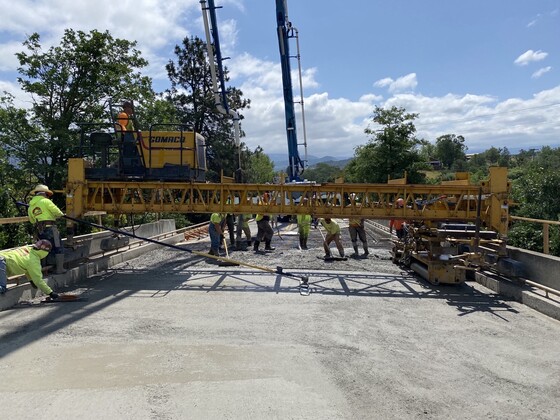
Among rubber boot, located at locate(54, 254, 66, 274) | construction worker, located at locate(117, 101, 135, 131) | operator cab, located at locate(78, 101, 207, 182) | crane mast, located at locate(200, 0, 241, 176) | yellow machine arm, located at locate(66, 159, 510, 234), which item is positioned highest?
crane mast, located at locate(200, 0, 241, 176)

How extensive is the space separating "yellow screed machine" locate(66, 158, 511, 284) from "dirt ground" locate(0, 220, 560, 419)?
105 centimetres

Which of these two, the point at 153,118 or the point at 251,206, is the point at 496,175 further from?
the point at 153,118

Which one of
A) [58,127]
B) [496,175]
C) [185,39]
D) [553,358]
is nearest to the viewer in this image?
[553,358]

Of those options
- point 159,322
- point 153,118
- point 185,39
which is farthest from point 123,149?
point 185,39

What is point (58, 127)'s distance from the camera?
1809 cm

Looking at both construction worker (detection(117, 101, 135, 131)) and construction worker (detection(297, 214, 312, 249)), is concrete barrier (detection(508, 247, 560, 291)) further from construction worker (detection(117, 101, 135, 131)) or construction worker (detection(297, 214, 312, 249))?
construction worker (detection(117, 101, 135, 131))

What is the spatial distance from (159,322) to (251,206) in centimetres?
423

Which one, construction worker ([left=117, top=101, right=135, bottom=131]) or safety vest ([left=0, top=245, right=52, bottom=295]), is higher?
construction worker ([left=117, top=101, right=135, bottom=131])

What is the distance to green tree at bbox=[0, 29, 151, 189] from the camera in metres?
17.9

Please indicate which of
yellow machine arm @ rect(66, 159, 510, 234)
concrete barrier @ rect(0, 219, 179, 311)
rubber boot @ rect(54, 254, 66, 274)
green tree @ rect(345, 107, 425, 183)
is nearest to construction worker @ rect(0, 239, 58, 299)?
concrete barrier @ rect(0, 219, 179, 311)

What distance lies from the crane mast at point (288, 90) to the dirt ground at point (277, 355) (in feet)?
61.4

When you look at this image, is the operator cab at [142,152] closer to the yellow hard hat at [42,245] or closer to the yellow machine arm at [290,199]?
the yellow machine arm at [290,199]

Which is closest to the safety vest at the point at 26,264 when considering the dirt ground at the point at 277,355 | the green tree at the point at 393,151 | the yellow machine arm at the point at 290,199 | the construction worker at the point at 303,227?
the dirt ground at the point at 277,355

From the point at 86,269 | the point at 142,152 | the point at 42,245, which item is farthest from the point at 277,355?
the point at 142,152
